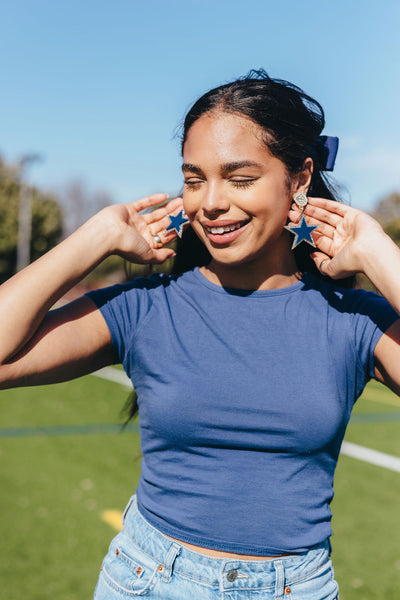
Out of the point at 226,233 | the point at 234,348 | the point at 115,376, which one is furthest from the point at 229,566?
the point at 115,376

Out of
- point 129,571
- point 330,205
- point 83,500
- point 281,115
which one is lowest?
point 83,500

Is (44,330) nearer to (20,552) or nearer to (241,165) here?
(241,165)

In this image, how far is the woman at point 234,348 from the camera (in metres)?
1.74

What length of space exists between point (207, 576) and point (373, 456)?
5554 mm

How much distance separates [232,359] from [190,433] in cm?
25

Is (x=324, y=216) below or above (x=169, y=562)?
above

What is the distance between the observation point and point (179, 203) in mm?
2195

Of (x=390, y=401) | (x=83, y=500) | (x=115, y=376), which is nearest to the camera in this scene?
(x=83, y=500)

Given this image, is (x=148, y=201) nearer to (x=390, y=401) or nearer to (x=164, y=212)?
(x=164, y=212)

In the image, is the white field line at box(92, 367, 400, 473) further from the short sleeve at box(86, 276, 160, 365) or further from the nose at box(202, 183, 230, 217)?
the nose at box(202, 183, 230, 217)

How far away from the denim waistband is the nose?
0.96 meters

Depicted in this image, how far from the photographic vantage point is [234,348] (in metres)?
1.85

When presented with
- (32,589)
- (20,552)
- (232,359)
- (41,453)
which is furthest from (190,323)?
(41,453)

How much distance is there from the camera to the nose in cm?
187
